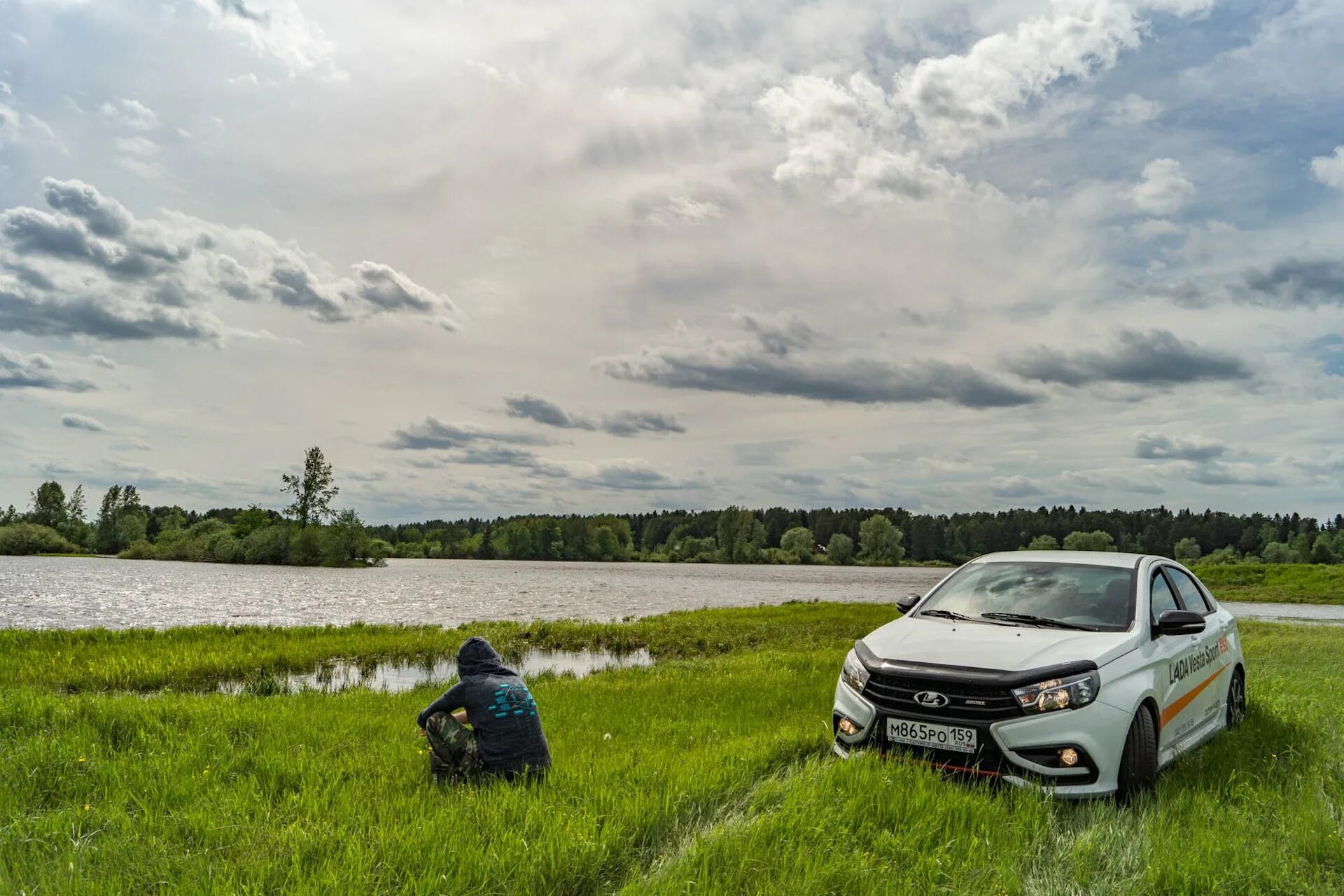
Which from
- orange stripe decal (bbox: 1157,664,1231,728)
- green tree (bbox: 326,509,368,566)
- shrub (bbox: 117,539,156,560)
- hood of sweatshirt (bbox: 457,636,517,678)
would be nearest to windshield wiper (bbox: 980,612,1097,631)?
orange stripe decal (bbox: 1157,664,1231,728)

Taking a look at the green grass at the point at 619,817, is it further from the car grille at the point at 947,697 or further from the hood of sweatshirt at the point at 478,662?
the hood of sweatshirt at the point at 478,662

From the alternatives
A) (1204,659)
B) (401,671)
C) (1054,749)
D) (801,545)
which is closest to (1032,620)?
(1054,749)

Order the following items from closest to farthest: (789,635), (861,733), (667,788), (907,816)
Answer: (907,816)
(667,788)
(861,733)
(789,635)

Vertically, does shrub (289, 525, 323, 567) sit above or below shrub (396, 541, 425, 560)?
above

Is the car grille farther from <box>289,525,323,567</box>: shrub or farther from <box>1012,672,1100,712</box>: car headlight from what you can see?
<box>289,525,323,567</box>: shrub

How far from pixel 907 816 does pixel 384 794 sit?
4005 mm

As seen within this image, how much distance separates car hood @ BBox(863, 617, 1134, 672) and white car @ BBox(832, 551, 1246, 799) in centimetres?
2

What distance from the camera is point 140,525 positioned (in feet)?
452

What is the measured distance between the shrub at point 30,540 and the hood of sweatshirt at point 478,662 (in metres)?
144

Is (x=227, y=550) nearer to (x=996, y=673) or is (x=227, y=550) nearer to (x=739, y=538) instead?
(x=739, y=538)

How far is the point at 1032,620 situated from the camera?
291 inches

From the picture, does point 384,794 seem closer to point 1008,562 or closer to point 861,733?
point 861,733

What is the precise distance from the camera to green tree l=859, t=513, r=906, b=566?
15312cm

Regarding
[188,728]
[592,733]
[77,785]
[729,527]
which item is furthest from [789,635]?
[729,527]
